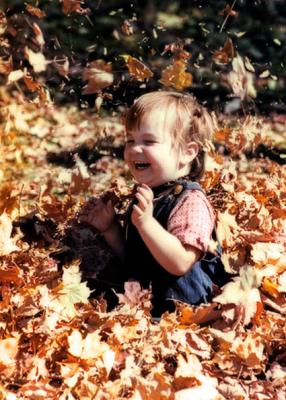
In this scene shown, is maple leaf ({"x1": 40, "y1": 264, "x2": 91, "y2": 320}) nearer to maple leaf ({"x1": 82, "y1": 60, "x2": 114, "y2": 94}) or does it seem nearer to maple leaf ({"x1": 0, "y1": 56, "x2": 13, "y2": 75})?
maple leaf ({"x1": 82, "y1": 60, "x2": 114, "y2": 94})

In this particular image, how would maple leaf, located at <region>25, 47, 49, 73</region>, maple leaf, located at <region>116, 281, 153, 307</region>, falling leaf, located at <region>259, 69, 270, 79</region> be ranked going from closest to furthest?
maple leaf, located at <region>116, 281, 153, 307</region> < maple leaf, located at <region>25, 47, 49, 73</region> < falling leaf, located at <region>259, 69, 270, 79</region>

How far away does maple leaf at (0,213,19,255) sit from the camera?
2.17 meters

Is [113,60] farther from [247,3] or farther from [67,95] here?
[247,3]

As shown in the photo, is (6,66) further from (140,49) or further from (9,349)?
(9,349)

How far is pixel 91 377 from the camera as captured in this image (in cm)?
163

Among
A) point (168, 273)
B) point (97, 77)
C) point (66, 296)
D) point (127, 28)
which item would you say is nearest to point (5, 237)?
point (66, 296)

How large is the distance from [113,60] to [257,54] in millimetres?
1660

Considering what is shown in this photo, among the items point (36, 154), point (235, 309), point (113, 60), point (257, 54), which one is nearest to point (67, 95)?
point (113, 60)

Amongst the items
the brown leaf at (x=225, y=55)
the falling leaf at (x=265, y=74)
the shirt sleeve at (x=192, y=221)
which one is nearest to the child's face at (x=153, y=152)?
the shirt sleeve at (x=192, y=221)

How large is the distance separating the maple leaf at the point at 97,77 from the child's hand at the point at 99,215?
1.45m

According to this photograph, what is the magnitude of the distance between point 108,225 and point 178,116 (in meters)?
0.55

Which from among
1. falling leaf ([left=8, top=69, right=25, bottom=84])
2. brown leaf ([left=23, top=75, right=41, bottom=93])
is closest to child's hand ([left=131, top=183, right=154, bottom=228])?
falling leaf ([left=8, top=69, right=25, bottom=84])

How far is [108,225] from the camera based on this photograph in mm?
2576

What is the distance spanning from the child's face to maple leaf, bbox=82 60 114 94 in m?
1.67
